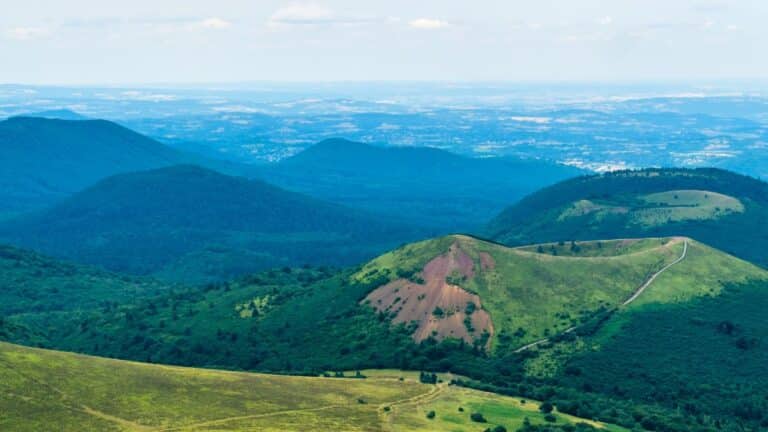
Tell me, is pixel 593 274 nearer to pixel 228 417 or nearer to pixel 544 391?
pixel 544 391

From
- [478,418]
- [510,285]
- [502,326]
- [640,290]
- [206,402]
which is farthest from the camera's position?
[640,290]

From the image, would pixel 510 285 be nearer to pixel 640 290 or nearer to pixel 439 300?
pixel 439 300

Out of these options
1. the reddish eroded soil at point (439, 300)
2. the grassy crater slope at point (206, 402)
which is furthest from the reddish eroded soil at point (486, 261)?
the grassy crater slope at point (206, 402)

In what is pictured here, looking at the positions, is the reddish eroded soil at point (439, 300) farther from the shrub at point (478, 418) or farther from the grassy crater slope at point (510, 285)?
the shrub at point (478, 418)

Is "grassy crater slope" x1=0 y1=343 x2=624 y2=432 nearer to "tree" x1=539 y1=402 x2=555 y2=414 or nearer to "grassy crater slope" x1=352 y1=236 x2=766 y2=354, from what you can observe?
"tree" x1=539 y1=402 x2=555 y2=414

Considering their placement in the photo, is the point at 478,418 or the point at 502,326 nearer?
the point at 478,418

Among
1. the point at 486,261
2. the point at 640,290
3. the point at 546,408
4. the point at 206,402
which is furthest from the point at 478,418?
the point at 640,290

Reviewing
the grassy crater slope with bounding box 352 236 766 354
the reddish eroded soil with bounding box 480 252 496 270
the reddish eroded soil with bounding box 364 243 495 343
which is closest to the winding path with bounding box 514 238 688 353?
the grassy crater slope with bounding box 352 236 766 354
